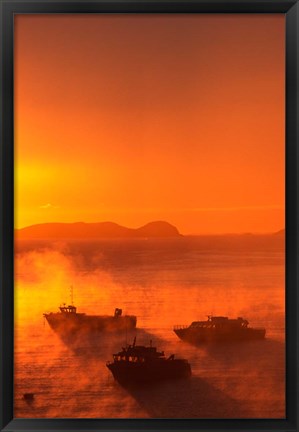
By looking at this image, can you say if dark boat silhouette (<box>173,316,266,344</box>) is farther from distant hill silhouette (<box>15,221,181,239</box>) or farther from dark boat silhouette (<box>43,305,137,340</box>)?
distant hill silhouette (<box>15,221,181,239</box>)

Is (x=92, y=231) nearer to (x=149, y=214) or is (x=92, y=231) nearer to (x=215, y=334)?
(x=149, y=214)

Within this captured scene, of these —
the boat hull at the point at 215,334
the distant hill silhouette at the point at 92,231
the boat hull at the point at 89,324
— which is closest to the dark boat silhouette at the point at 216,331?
the boat hull at the point at 215,334

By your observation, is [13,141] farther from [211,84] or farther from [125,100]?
[211,84]

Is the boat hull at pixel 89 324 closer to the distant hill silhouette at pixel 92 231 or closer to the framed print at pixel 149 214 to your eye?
the framed print at pixel 149 214

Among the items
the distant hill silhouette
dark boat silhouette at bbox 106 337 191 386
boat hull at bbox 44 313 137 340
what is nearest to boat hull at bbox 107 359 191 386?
dark boat silhouette at bbox 106 337 191 386

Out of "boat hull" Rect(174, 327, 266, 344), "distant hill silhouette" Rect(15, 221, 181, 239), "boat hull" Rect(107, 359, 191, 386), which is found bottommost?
"boat hull" Rect(107, 359, 191, 386)

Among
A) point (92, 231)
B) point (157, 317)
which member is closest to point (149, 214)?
point (92, 231)

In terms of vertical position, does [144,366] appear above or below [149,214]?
below
